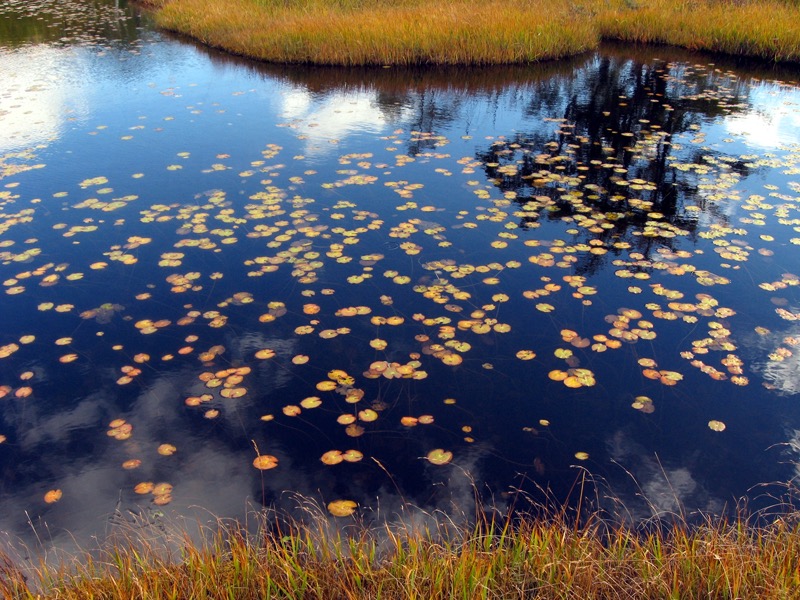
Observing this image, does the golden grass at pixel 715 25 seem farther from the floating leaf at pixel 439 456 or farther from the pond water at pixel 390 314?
the floating leaf at pixel 439 456

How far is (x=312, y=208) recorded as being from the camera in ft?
23.7

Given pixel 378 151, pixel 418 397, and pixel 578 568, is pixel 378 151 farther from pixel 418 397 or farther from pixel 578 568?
pixel 578 568

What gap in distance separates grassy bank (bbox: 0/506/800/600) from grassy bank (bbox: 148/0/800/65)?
13.1 m

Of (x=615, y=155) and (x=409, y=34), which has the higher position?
(x=409, y=34)

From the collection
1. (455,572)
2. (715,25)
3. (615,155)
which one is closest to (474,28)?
(715,25)

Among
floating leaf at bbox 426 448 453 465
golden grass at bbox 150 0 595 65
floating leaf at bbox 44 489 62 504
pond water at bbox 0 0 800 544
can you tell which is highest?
golden grass at bbox 150 0 595 65

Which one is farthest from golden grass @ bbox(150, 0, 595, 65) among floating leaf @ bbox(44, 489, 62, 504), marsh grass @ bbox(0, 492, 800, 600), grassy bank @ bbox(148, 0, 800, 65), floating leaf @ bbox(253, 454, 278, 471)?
marsh grass @ bbox(0, 492, 800, 600)

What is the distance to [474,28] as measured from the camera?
14.3 meters

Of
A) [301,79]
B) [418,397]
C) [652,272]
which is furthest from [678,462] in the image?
[301,79]

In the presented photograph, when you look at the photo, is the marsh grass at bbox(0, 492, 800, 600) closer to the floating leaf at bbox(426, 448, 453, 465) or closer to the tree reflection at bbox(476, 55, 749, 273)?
the floating leaf at bbox(426, 448, 453, 465)

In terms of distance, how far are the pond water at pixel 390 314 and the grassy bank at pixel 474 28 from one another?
4.18m

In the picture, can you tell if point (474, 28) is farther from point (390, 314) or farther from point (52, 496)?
point (52, 496)

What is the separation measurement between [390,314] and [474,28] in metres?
11.3

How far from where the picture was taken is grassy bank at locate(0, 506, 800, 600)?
8.79ft
